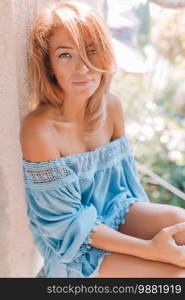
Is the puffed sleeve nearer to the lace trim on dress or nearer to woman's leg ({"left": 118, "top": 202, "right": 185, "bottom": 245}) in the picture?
the lace trim on dress

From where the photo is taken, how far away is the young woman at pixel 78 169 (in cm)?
110

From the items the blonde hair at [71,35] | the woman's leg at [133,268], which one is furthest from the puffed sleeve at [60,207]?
the blonde hair at [71,35]

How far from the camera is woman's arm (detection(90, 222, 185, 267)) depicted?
1135 mm

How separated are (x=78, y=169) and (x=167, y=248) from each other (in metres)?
0.37

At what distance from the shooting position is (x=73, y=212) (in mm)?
1172

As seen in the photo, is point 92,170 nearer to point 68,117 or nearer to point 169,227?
point 68,117

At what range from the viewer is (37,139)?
3.66 ft

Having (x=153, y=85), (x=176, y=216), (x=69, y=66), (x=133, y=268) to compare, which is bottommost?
(x=133, y=268)

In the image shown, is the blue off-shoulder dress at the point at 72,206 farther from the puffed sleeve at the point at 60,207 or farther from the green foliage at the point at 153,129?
the green foliage at the point at 153,129

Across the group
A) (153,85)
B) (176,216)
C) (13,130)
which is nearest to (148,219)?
(176,216)

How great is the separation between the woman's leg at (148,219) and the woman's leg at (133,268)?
12 cm

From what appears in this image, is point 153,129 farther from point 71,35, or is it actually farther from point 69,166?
point 71,35

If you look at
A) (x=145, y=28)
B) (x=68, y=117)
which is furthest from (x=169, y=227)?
(x=145, y=28)

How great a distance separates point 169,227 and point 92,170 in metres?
0.31
